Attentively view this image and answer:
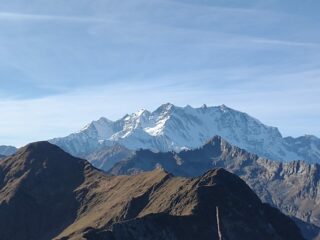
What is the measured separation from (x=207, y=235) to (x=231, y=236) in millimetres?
7962

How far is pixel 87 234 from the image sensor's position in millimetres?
167375

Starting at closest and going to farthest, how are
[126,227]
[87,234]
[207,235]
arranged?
1. [87,234]
2. [126,227]
3. [207,235]

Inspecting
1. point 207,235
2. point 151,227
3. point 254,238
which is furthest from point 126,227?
point 254,238

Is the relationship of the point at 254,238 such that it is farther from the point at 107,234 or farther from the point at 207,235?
the point at 107,234

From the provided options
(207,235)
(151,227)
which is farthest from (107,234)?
(207,235)

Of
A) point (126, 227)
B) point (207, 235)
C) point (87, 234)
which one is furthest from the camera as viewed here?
point (207, 235)

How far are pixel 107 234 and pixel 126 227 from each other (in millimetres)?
10302

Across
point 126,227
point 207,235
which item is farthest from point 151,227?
point 207,235

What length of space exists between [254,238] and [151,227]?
A: 37.9m

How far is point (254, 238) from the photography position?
200 metres

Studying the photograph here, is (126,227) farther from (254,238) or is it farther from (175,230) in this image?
(254,238)

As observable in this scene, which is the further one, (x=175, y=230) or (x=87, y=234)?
(x=175, y=230)

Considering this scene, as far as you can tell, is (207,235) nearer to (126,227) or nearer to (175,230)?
(175,230)

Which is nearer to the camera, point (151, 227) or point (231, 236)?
point (151, 227)
